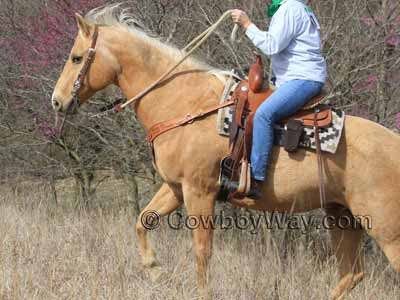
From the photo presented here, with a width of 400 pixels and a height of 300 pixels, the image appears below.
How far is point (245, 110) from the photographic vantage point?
16.9 feet

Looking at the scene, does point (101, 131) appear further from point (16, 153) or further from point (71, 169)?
point (16, 153)

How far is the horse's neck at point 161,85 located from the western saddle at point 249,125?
12.4 inches

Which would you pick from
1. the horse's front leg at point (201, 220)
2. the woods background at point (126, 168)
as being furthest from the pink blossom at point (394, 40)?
the horse's front leg at point (201, 220)

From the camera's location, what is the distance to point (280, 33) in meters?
4.84

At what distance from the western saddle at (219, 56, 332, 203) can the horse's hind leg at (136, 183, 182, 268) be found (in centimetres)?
60

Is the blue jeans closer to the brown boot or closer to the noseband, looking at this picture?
the brown boot

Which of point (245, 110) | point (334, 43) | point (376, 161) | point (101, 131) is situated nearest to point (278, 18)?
point (245, 110)

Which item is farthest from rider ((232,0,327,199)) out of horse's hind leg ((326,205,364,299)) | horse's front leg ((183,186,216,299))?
horse's hind leg ((326,205,364,299))

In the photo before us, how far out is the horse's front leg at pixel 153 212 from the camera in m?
5.62

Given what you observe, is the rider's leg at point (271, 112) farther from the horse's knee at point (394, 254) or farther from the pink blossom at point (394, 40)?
the pink blossom at point (394, 40)

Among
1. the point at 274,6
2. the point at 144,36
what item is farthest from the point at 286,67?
the point at 144,36

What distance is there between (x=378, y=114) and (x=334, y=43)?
0.94 meters

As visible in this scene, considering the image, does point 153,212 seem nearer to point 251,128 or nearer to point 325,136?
point 251,128

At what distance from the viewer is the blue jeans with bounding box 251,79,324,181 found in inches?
195
